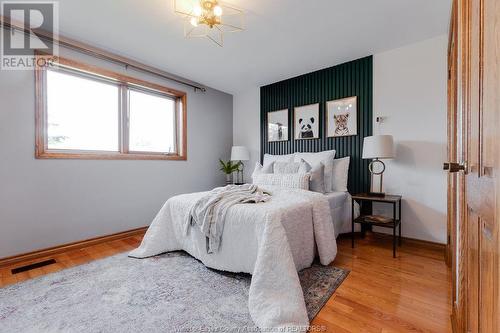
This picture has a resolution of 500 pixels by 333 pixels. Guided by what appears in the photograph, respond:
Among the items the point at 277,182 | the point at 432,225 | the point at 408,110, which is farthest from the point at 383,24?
the point at 432,225

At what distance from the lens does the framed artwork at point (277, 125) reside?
12.7 feet

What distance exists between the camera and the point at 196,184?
4.03 metres

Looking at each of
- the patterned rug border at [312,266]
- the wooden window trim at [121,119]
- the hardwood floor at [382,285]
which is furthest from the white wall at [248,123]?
the patterned rug border at [312,266]

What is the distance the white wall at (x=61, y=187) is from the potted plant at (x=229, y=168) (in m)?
0.68

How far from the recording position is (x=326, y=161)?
3016mm

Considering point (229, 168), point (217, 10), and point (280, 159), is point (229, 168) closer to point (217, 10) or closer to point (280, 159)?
point (280, 159)

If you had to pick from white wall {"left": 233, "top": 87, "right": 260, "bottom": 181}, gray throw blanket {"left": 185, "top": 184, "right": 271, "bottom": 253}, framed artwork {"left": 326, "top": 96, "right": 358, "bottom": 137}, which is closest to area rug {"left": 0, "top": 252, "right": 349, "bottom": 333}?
gray throw blanket {"left": 185, "top": 184, "right": 271, "bottom": 253}

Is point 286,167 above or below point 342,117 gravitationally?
below

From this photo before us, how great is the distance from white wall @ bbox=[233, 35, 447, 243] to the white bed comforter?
1306 millimetres

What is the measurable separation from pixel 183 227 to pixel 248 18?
2.17 metres

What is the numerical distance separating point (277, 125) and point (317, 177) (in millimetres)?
1498

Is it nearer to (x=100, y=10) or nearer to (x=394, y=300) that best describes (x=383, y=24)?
(x=394, y=300)

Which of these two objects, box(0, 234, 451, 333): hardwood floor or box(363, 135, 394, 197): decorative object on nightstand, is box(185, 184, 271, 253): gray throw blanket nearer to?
box(0, 234, 451, 333): hardwood floor

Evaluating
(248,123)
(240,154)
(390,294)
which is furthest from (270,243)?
(248,123)
